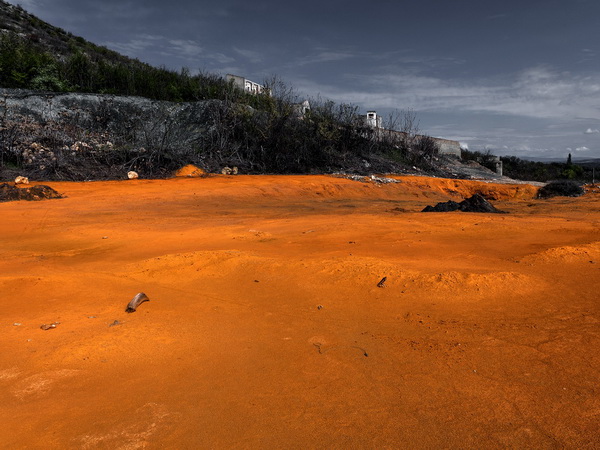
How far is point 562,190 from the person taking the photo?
16.3 meters

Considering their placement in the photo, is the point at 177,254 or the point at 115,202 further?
the point at 115,202

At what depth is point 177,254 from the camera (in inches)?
202

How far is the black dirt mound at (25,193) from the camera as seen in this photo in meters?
10.6

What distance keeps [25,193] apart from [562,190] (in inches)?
751

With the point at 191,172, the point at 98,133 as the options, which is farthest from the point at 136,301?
the point at 98,133

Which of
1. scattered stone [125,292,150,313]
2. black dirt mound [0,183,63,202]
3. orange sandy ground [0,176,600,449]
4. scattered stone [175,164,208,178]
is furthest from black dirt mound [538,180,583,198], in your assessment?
black dirt mound [0,183,63,202]

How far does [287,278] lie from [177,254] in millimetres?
1668

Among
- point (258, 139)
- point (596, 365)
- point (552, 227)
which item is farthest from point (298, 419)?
point (258, 139)

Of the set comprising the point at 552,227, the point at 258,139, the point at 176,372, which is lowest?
the point at 176,372

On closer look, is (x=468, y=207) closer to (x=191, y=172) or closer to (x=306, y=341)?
(x=306, y=341)

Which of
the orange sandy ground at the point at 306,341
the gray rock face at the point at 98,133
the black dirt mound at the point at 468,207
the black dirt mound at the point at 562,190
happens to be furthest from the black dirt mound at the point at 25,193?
the black dirt mound at the point at 562,190

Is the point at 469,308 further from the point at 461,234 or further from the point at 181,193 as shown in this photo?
the point at 181,193

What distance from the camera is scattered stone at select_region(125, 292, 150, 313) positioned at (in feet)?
11.6

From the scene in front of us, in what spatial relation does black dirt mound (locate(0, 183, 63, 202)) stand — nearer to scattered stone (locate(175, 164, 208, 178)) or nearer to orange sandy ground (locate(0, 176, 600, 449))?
orange sandy ground (locate(0, 176, 600, 449))
